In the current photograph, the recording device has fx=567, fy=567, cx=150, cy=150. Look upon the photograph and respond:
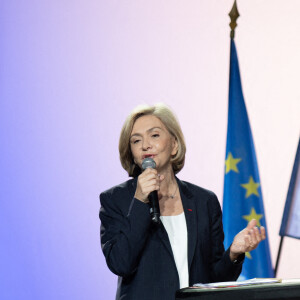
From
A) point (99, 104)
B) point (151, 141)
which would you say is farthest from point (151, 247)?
point (99, 104)

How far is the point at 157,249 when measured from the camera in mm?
→ 2225

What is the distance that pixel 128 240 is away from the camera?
212cm

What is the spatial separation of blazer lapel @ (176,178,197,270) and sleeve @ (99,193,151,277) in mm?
199

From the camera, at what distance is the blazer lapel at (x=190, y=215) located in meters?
2.24

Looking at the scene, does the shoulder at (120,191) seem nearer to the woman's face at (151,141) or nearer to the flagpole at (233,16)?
the woman's face at (151,141)

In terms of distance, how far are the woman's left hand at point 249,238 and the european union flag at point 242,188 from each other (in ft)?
4.14

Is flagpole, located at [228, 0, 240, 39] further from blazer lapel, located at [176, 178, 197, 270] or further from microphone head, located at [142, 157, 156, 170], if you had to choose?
microphone head, located at [142, 157, 156, 170]

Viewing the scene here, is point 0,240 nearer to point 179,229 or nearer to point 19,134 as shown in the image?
point 19,134

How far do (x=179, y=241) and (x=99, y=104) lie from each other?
167cm

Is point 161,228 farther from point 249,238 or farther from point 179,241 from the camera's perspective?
point 249,238

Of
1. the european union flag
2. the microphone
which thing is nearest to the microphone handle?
the microphone

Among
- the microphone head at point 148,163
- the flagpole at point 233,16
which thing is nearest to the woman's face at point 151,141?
the microphone head at point 148,163

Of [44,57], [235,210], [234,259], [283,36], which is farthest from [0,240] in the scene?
[283,36]

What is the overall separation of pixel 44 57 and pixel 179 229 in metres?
1.85
